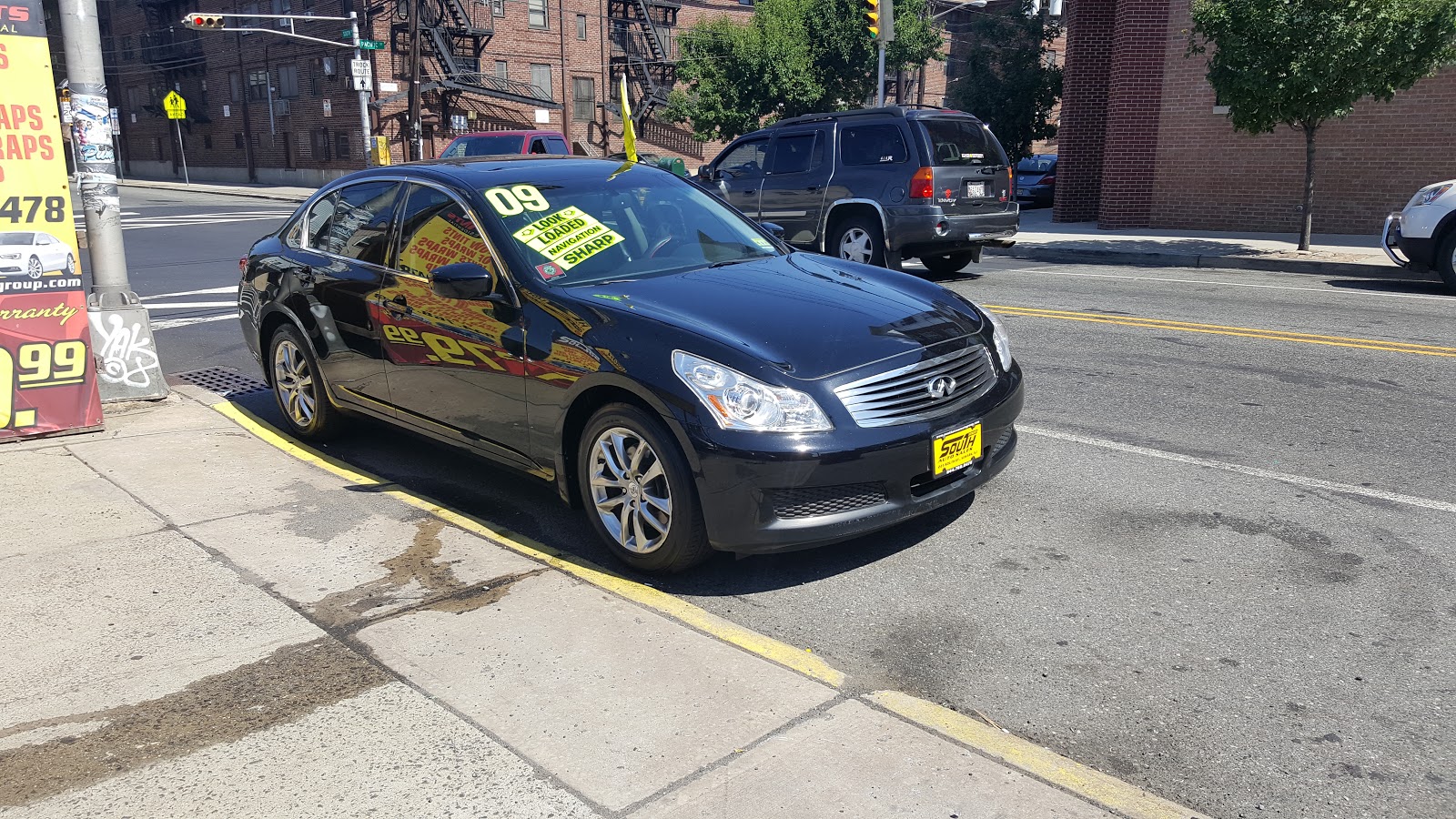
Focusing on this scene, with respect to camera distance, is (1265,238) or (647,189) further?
(1265,238)

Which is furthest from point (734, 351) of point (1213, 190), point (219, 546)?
point (1213, 190)

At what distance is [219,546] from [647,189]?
2.70m

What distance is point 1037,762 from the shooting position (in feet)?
10.2

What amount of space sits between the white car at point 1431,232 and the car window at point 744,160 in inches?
284

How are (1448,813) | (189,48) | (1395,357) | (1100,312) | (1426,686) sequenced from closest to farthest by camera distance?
(1448,813)
(1426,686)
(1395,357)
(1100,312)
(189,48)

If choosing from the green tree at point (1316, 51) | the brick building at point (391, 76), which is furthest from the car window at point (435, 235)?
the brick building at point (391, 76)

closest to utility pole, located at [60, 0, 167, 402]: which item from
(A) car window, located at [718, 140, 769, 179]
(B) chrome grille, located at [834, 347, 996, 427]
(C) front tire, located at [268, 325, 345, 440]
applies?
(C) front tire, located at [268, 325, 345, 440]

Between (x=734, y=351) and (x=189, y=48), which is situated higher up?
(x=189, y=48)

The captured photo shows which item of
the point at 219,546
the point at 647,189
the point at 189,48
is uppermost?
the point at 189,48

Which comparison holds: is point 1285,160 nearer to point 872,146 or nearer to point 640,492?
point 872,146

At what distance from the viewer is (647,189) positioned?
579cm

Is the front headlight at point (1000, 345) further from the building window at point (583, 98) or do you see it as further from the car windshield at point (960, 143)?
the building window at point (583, 98)

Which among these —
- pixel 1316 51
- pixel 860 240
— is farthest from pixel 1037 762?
pixel 1316 51

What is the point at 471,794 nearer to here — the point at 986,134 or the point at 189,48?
the point at 986,134
